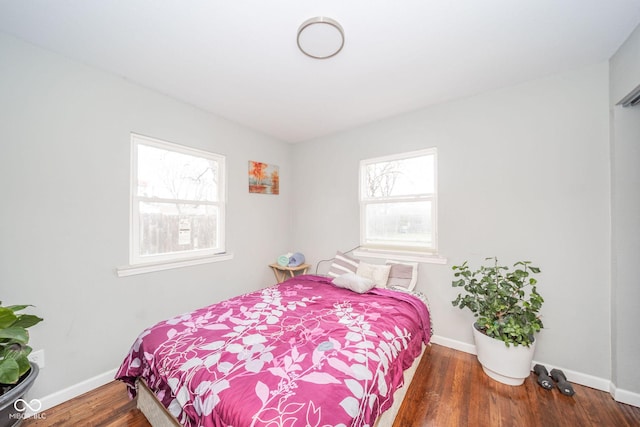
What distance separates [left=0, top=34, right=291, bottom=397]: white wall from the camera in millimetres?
1629

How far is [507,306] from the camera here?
195cm

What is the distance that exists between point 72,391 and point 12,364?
3.35 ft

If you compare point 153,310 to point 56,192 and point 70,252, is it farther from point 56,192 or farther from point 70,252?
point 56,192

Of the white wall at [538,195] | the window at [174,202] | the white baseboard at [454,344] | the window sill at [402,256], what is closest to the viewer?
the white wall at [538,195]

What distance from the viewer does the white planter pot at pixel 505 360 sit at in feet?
5.99

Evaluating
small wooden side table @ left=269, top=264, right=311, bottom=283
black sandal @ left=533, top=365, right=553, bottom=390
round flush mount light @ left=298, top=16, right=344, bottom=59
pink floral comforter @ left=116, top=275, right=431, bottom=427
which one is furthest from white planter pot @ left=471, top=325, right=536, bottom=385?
round flush mount light @ left=298, top=16, right=344, bottom=59

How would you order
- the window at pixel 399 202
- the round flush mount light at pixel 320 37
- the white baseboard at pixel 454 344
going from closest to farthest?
the round flush mount light at pixel 320 37 < the white baseboard at pixel 454 344 < the window at pixel 399 202

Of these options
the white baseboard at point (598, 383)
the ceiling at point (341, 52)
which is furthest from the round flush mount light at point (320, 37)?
the white baseboard at point (598, 383)

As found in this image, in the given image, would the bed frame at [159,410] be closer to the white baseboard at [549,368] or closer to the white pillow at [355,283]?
the white baseboard at [549,368]

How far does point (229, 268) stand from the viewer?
9.65 feet

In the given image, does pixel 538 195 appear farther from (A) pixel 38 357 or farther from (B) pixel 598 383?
(A) pixel 38 357

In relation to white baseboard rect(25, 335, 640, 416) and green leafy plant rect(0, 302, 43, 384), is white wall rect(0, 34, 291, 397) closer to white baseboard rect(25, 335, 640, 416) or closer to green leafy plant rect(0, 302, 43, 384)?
white baseboard rect(25, 335, 640, 416)

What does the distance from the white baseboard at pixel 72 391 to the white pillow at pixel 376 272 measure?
2521 millimetres

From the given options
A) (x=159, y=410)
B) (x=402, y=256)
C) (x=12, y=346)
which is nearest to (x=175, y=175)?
(x=12, y=346)
